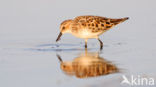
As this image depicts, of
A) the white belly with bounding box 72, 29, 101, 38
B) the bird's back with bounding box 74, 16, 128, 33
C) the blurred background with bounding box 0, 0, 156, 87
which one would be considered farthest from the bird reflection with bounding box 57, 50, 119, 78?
the bird's back with bounding box 74, 16, 128, 33

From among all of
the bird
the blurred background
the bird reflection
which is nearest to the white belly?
the bird

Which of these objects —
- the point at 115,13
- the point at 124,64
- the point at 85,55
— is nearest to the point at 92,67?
the point at 124,64

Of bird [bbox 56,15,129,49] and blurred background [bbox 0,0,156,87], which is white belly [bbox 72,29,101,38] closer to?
bird [bbox 56,15,129,49]

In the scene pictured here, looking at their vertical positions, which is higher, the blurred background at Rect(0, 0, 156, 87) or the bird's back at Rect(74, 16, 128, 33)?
the bird's back at Rect(74, 16, 128, 33)

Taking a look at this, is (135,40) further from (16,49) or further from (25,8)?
(25,8)

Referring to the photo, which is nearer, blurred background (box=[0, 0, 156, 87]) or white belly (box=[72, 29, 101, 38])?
blurred background (box=[0, 0, 156, 87])

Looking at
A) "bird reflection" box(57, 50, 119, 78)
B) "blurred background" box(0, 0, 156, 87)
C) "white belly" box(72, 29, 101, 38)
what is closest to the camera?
"blurred background" box(0, 0, 156, 87)

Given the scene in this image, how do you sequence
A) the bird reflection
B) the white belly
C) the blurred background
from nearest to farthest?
1. the blurred background
2. the bird reflection
3. the white belly

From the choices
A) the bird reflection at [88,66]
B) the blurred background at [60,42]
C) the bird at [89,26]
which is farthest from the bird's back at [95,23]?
the bird reflection at [88,66]
